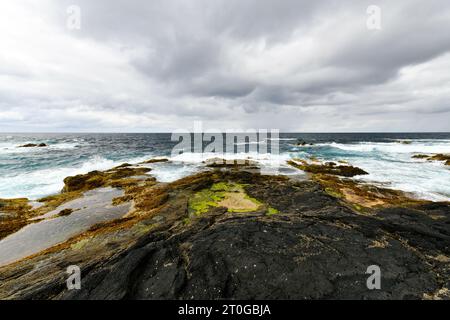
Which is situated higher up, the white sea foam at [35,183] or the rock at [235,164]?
the rock at [235,164]

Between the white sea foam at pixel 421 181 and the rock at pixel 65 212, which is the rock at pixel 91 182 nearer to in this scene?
the rock at pixel 65 212

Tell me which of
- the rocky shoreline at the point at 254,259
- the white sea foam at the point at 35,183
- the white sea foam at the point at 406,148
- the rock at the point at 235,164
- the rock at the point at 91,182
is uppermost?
the white sea foam at the point at 406,148

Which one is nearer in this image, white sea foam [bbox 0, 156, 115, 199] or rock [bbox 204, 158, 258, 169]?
white sea foam [bbox 0, 156, 115, 199]

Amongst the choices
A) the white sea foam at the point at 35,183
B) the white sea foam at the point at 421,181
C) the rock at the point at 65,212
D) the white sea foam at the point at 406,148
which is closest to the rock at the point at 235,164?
the white sea foam at the point at 421,181

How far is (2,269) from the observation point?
7840mm

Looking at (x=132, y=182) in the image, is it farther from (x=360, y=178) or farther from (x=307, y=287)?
(x=360, y=178)

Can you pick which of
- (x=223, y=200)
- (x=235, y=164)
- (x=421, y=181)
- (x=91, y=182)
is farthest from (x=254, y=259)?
(x=235, y=164)

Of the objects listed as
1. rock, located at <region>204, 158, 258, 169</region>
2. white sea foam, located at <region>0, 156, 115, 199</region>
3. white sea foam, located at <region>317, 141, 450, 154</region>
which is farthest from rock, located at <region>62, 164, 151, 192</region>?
white sea foam, located at <region>317, 141, 450, 154</region>

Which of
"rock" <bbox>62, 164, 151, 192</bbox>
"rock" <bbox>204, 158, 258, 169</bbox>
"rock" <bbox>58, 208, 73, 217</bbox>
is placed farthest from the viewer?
"rock" <bbox>204, 158, 258, 169</bbox>

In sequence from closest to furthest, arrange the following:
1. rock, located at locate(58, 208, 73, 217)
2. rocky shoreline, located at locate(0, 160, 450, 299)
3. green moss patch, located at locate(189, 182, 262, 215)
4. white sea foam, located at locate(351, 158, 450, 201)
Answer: rocky shoreline, located at locate(0, 160, 450, 299)
green moss patch, located at locate(189, 182, 262, 215)
rock, located at locate(58, 208, 73, 217)
white sea foam, located at locate(351, 158, 450, 201)

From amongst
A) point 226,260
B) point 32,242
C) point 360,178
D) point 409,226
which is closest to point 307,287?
point 226,260

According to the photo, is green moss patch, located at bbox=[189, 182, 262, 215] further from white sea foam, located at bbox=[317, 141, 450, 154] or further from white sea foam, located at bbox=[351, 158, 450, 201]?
white sea foam, located at bbox=[317, 141, 450, 154]

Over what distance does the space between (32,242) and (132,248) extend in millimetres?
7608

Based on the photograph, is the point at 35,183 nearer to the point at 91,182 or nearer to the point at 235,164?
the point at 91,182
